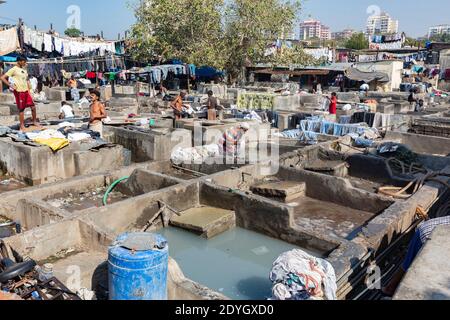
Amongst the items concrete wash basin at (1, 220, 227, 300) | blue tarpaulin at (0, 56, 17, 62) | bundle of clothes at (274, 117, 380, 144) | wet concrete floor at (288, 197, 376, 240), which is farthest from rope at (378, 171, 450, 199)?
blue tarpaulin at (0, 56, 17, 62)

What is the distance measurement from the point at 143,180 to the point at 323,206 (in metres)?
3.81

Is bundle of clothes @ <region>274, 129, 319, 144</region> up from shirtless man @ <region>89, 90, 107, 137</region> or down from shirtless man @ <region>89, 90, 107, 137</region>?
down

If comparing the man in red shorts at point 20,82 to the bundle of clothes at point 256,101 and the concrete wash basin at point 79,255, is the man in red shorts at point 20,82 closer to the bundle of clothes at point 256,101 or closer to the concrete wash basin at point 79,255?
the concrete wash basin at point 79,255

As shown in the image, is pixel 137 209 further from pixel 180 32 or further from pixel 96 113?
pixel 180 32

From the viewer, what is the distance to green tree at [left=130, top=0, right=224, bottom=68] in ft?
84.7

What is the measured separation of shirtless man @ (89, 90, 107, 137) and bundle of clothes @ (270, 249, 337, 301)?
7548 millimetres

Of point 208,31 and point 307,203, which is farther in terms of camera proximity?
point 208,31

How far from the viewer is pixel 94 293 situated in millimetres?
4918

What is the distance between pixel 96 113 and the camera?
34.3 feet

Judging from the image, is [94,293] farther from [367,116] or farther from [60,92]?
[60,92]

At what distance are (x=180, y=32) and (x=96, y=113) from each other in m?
17.7

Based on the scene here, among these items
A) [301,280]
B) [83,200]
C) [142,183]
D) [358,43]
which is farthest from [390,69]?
[358,43]

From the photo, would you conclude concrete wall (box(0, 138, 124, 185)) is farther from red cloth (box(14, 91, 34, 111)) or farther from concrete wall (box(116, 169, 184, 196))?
concrete wall (box(116, 169, 184, 196))

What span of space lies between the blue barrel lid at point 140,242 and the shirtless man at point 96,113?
6794 millimetres
